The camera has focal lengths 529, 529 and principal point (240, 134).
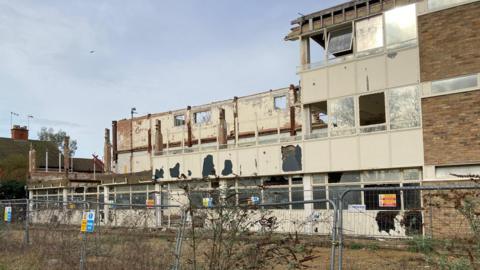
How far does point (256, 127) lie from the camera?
136 feet

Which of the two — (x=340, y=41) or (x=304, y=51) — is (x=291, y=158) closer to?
(x=304, y=51)

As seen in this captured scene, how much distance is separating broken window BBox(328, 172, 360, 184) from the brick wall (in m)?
5.03

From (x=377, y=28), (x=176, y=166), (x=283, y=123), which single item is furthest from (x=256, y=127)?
(x=377, y=28)

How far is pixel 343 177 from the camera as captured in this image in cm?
2372

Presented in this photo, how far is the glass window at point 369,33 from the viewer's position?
23.1m

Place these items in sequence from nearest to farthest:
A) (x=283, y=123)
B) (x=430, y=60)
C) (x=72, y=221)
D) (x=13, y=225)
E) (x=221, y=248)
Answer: (x=221, y=248) → (x=72, y=221) → (x=13, y=225) → (x=430, y=60) → (x=283, y=123)

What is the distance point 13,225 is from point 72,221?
14.8 feet

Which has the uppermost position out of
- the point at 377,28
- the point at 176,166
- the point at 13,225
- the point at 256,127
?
the point at 377,28

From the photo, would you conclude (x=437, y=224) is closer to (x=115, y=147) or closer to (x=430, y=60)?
(x=430, y=60)

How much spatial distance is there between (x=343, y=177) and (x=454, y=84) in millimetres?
6324

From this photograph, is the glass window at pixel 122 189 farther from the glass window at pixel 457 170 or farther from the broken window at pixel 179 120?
the glass window at pixel 457 170

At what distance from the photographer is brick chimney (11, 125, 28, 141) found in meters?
66.6

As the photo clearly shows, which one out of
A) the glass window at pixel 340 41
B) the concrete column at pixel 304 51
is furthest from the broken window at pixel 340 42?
the concrete column at pixel 304 51

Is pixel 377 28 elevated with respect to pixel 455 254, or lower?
elevated
